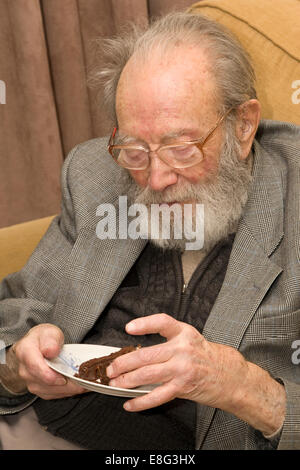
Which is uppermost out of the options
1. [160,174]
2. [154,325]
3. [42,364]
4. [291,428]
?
[160,174]

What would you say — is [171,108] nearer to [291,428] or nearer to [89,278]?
[89,278]

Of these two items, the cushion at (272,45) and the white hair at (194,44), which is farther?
the cushion at (272,45)

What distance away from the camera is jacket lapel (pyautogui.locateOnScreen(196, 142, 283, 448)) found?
1176mm

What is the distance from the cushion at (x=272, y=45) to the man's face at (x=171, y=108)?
28 centimetres

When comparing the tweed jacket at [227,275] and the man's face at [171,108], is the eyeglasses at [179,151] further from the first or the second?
the tweed jacket at [227,275]

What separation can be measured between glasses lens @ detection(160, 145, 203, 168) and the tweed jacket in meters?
0.17

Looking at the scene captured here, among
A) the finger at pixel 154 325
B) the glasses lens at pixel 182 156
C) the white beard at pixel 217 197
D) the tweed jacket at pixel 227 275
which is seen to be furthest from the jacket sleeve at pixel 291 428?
the glasses lens at pixel 182 156

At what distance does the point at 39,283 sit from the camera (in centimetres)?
146

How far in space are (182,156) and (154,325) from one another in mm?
439

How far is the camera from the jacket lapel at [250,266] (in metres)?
1.18

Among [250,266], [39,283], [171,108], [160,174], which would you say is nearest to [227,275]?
[250,266]

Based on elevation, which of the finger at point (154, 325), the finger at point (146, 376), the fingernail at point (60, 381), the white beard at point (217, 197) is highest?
the white beard at point (217, 197)

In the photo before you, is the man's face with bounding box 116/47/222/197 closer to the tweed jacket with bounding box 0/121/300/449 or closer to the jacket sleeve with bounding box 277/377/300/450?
the tweed jacket with bounding box 0/121/300/449
